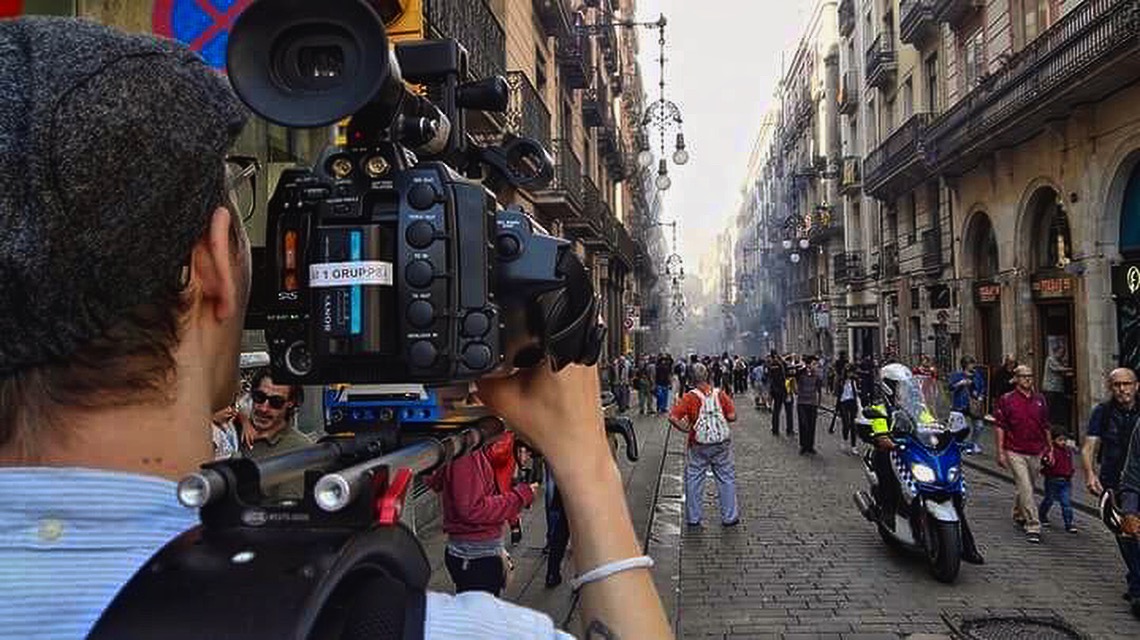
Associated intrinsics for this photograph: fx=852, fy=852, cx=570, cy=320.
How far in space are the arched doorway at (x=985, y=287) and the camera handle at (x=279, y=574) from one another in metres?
22.4

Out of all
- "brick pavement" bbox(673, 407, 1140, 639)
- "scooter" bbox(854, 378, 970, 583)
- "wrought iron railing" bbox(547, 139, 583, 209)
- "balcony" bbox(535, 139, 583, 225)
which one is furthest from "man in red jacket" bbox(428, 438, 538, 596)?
"wrought iron railing" bbox(547, 139, 583, 209)

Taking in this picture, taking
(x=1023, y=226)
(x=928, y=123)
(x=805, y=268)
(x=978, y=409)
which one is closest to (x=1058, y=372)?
(x=978, y=409)

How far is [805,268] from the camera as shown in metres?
50.1

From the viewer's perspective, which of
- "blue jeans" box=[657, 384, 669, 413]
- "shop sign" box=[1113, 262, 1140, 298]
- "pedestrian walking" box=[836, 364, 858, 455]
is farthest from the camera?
"blue jeans" box=[657, 384, 669, 413]

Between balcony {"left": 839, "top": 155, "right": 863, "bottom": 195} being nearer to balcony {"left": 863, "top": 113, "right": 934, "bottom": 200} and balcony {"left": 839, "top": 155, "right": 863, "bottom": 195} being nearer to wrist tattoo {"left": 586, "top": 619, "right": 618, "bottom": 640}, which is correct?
balcony {"left": 863, "top": 113, "right": 934, "bottom": 200}

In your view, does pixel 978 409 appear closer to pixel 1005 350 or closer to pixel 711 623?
pixel 1005 350

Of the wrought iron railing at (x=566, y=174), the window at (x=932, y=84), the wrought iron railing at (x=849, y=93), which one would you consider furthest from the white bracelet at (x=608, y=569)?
the wrought iron railing at (x=849, y=93)

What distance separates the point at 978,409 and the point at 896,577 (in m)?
12.8

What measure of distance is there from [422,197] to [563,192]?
15.7m

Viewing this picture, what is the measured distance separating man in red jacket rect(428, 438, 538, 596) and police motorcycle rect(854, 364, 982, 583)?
3.91m

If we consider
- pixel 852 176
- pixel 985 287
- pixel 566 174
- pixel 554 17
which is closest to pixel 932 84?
pixel 985 287

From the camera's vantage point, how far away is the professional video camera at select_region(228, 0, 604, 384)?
3.83ft

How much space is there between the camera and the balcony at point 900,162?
24.4 meters

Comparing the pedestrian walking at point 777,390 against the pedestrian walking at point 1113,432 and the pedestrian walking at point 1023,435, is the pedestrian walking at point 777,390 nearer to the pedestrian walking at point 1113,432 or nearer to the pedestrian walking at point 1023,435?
the pedestrian walking at point 1023,435
